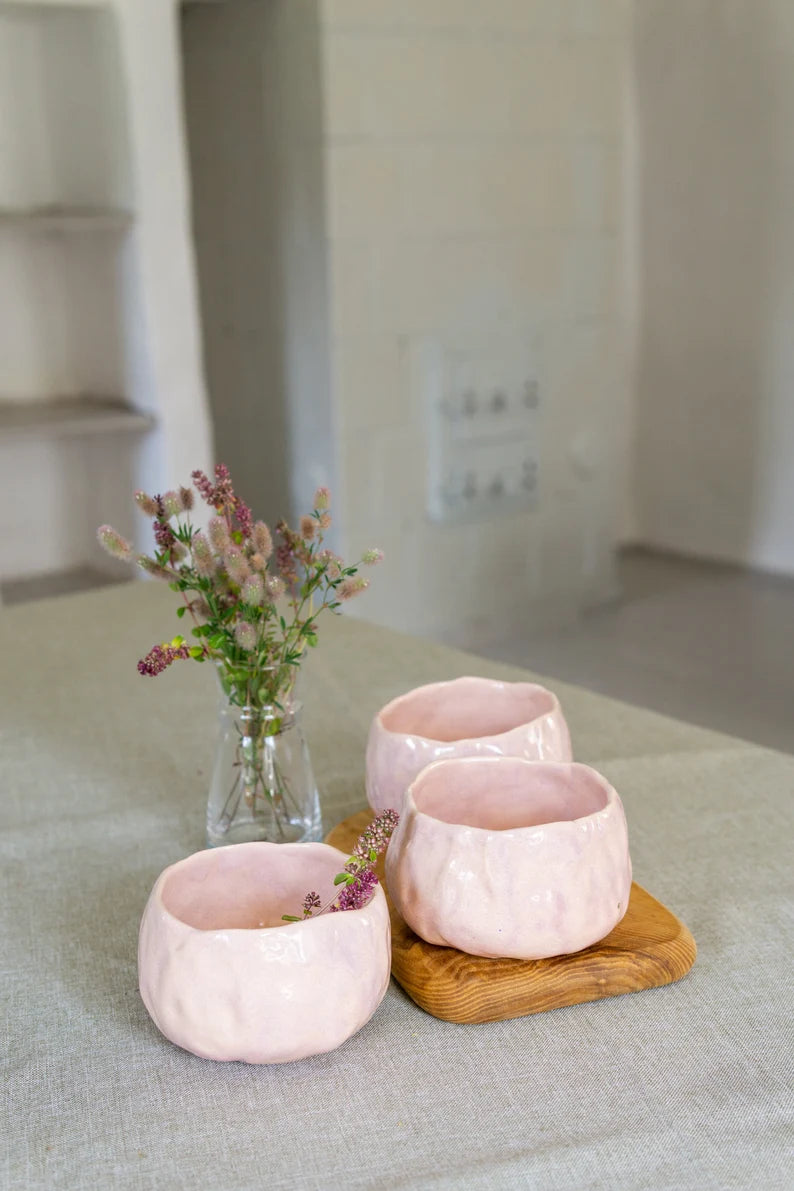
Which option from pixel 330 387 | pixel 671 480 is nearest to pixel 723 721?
pixel 330 387

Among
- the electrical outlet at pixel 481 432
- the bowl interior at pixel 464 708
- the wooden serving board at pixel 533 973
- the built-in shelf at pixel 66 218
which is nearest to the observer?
the wooden serving board at pixel 533 973

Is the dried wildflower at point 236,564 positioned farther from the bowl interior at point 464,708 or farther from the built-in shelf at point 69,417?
the built-in shelf at point 69,417

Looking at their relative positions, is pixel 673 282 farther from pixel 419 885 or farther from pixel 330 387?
pixel 419 885

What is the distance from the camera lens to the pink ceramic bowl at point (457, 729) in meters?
0.86

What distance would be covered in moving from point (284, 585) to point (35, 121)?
94.9 inches

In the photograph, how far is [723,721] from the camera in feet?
9.60

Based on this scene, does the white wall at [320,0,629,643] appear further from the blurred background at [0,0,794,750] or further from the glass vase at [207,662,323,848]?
the glass vase at [207,662,323,848]

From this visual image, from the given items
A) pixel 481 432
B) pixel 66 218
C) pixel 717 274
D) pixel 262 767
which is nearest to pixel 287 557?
pixel 262 767

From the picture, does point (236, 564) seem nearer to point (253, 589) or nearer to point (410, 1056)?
point (253, 589)

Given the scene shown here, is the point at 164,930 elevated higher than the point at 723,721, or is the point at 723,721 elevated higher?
the point at 164,930

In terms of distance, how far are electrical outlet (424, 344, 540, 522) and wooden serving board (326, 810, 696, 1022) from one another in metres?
2.60

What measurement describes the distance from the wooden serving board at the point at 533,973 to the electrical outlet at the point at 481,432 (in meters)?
2.60

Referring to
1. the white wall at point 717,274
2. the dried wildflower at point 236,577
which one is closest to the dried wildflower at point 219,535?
the dried wildflower at point 236,577

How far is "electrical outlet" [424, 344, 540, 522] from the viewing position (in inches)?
129
